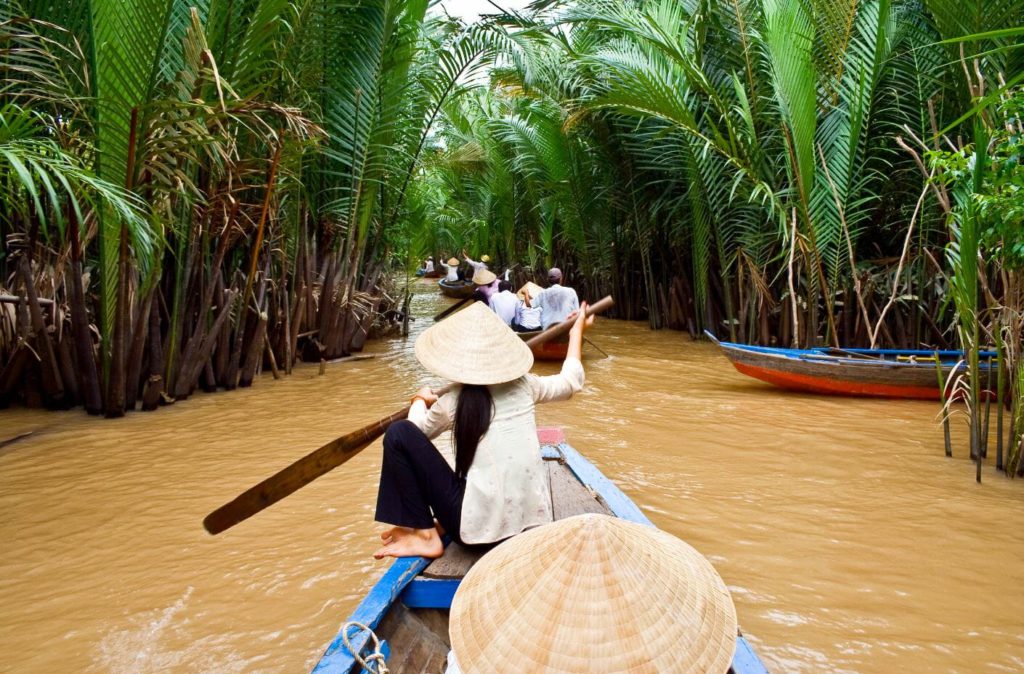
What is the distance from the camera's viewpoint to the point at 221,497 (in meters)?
3.80

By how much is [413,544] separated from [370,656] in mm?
598

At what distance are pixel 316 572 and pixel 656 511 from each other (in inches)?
67.6

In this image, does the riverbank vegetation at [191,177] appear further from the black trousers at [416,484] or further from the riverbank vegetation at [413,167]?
the black trousers at [416,484]

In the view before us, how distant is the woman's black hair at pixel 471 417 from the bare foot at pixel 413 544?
32cm

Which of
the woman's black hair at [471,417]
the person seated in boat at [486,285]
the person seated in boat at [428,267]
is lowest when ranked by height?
the woman's black hair at [471,417]

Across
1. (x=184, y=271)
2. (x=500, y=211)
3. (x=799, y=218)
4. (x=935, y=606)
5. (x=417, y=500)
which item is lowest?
(x=935, y=606)

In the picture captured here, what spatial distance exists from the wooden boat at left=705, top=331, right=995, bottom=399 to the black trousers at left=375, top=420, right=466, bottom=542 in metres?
4.52

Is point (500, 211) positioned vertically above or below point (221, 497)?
above

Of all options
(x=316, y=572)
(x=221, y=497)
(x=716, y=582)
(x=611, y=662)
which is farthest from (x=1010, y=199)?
(x=221, y=497)

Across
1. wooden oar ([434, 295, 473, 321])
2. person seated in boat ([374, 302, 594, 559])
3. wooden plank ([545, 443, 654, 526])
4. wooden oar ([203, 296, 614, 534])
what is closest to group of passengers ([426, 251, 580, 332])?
wooden oar ([434, 295, 473, 321])

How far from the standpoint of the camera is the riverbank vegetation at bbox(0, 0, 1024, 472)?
4102 millimetres

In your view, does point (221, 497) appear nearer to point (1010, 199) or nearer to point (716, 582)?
point (716, 582)

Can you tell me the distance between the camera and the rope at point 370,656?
1707 millimetres

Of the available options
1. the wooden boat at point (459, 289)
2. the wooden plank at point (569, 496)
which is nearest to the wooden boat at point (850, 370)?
the wooden plank at point (569, 496)
